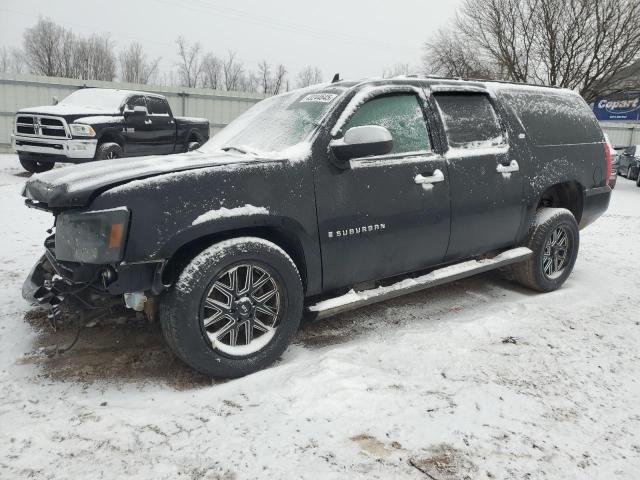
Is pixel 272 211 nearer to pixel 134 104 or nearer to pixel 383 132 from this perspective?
pixel 383 132

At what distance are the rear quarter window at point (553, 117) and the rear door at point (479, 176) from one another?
32cm

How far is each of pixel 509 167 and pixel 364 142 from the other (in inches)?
65.2

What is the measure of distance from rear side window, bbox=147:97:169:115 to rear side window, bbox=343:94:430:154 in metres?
9.38

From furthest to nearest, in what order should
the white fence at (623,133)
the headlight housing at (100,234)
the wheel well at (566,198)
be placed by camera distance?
the white fence at (623,133) < the wheel well at (566,198) < the headlight housing at (100,234)

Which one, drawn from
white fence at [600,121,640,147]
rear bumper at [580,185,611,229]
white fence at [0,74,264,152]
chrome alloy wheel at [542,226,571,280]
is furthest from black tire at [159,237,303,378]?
white fence at [600,121,640,147]

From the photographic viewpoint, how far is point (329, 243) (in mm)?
3211

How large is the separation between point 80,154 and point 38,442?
8.69m

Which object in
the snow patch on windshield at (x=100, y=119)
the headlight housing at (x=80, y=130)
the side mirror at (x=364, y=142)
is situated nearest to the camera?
the side mirror at (x=364, y=142)

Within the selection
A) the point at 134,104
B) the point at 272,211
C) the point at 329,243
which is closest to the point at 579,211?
the point at 329,243

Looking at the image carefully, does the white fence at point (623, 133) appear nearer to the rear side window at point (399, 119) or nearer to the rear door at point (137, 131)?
the rear door at point (137, 131)

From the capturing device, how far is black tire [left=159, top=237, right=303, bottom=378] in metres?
2.75

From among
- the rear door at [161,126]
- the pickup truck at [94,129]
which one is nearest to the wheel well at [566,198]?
the pickup truck at [94,129]

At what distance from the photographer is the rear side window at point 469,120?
3895 millimetres

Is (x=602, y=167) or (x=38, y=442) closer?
(x=38, y=442)
